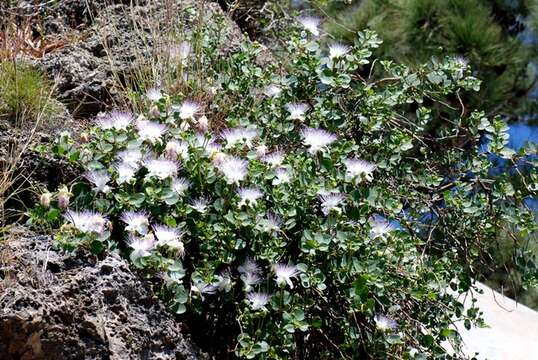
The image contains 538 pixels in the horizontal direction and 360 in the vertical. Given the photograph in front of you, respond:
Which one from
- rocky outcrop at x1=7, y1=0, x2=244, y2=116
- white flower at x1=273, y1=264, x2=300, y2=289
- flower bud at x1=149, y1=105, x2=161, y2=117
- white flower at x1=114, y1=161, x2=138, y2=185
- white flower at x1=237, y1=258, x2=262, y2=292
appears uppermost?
white flower at x1=114, y1=161, x2=138, y2=185

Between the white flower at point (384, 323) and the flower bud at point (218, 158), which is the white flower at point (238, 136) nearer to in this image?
the flower bud at point (218, 158)

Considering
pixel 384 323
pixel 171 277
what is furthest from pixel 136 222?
pixel 384 323

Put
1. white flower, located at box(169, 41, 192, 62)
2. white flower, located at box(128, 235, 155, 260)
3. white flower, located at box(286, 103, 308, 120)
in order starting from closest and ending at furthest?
white flower, located at box(128, 235, 155, 260), white flower, located at box(286, 103, 308, 120), white flower, located at box(169, 41, 192, 62)

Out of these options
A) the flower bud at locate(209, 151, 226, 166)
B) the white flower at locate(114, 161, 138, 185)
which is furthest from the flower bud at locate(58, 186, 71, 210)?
the flower bud at locate(209, 151, 226, 166)

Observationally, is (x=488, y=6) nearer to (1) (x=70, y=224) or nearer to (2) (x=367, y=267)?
(2) (x=367, y=267)

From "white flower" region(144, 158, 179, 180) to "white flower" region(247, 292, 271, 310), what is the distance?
0.41 m

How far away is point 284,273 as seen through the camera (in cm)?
237

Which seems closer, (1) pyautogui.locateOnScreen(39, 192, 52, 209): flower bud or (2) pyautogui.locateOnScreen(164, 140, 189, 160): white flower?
(1) pyautogui.locateOnScreen(39, 192, 52, 209): flower bud

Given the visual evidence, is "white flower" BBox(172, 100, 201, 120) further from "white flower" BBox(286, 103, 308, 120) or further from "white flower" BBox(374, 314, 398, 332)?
"white flower" BBox(374, 314, 398, 332)

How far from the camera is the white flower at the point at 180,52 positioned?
133 inches

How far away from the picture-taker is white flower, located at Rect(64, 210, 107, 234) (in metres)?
2.24

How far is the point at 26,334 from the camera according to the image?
209 cm

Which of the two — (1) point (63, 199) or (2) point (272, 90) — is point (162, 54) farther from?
(1) point (63, 199)

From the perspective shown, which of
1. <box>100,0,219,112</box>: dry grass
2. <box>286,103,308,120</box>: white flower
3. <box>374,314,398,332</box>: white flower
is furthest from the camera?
<box>100,0,219,112</box>: dry grass
